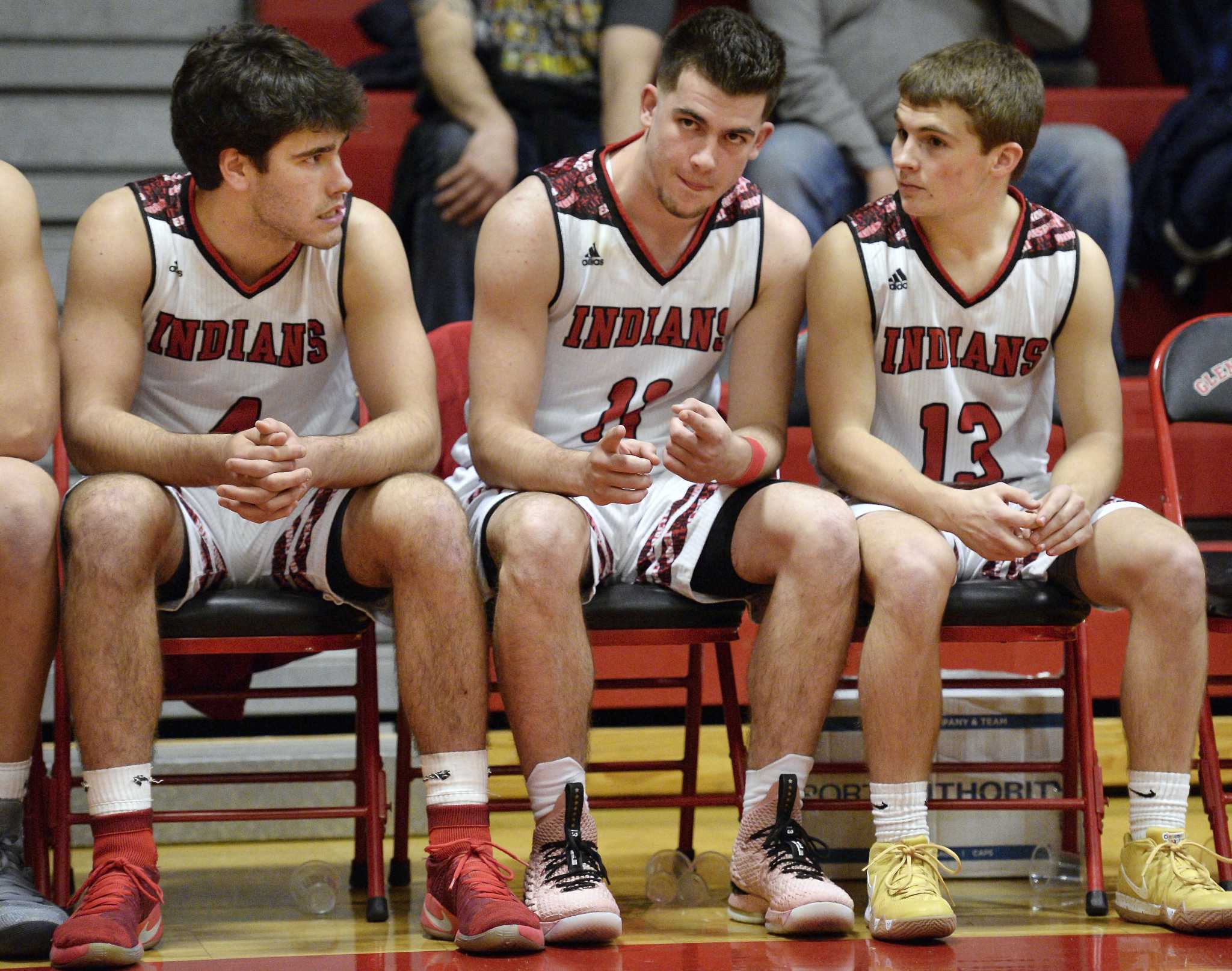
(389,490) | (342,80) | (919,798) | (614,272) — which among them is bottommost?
(919,798)

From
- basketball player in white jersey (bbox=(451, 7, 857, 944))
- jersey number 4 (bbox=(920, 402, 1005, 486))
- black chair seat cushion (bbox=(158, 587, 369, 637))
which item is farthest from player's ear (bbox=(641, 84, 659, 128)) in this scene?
black chair seat cushion (bbox=(158, 587, 369, 637))

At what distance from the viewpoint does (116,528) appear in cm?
221

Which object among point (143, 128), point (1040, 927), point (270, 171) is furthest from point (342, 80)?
point (143, 128)

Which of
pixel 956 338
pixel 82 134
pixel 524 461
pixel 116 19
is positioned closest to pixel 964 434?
pixel 956 338

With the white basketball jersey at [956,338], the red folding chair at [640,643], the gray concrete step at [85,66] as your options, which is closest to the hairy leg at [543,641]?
the red folding chair at [640,643]

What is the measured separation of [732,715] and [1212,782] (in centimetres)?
82

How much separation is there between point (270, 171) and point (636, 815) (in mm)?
1687

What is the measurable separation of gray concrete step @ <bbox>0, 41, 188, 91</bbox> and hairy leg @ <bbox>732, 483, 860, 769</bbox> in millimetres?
2836

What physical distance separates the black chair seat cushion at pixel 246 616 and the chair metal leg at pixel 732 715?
67cm

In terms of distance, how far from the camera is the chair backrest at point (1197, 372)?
9.53 ft

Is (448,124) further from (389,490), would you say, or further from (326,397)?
(389,490)

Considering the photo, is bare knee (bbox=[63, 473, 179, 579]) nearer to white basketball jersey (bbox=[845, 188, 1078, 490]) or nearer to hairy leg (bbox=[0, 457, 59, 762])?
hairy leg (bbox=[0, 457, 59, 762])

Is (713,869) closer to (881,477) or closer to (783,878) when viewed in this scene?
(783,878)

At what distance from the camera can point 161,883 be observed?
109 inches
